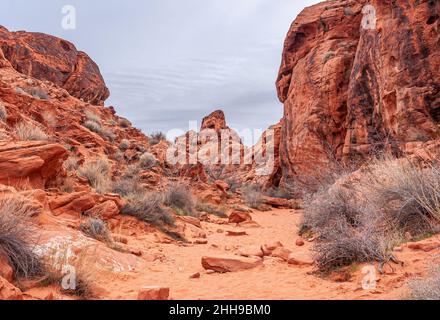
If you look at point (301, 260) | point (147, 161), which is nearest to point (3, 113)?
point (147, 161)

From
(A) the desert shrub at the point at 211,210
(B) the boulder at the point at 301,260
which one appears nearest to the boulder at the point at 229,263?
(B) the boulder at the point at 301,260

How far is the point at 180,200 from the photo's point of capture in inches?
505

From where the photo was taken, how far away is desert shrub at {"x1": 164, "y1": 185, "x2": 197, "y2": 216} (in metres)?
12.6

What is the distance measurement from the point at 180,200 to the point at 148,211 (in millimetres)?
3569

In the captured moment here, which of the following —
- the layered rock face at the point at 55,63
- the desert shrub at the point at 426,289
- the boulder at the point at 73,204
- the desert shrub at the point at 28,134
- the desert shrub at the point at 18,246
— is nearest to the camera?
the desert shrub at the point at 426,289

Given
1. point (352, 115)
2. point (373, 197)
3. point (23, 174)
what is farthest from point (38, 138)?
point (352, 115)

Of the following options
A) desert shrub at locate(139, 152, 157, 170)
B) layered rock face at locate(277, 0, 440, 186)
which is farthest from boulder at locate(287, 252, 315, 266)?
desert shrub at locate(139, 152, 157, 170)

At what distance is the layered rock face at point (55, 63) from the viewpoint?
26109mm

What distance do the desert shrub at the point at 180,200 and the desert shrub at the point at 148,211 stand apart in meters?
2.57

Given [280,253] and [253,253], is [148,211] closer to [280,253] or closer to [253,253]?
[253,253]

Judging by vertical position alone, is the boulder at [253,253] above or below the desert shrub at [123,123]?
below

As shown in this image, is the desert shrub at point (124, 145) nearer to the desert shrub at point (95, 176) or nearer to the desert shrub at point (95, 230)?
the desert shrub at point (95, 176)

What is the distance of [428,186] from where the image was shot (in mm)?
5227
